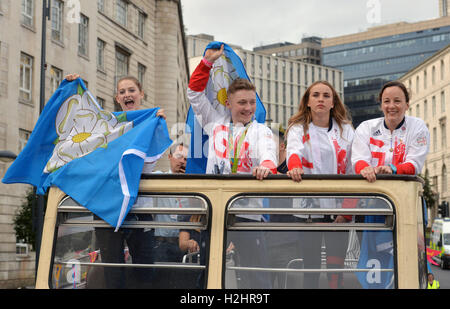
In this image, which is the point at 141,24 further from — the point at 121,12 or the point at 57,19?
the point at 57,19

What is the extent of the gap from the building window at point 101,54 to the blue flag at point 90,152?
30894 mm

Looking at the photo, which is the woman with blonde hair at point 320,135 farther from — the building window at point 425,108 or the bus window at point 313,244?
the building window at point 425,108

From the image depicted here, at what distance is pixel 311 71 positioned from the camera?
13525 cm

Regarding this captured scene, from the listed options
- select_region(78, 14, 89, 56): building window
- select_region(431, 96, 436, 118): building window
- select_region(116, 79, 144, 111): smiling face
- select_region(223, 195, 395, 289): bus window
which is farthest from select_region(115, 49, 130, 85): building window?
select_region(431, 96, 436, 118): building window

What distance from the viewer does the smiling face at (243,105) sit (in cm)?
493

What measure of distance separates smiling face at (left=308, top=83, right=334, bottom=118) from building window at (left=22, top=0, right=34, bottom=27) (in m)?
24.1

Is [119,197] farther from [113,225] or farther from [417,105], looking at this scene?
[417,105]

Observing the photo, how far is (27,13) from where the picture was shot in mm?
26984

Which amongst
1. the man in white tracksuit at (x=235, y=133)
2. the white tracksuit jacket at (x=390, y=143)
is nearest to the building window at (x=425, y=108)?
the man in white tracksuit at (x=235, y=133)

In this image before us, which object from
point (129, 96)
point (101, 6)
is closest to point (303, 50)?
point (101, 6)

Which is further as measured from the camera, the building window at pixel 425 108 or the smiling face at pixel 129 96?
the building window at pixel 425 108

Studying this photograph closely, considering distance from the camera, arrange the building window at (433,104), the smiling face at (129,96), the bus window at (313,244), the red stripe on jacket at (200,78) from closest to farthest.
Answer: the bus window at (313,244), the red stripe on jacket at (200,78), the smiling face at (129,96), the building window at (433,104)
